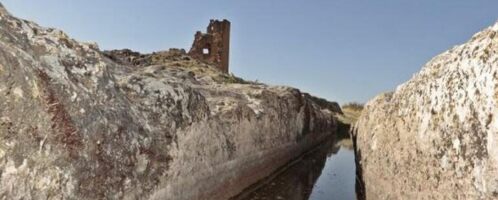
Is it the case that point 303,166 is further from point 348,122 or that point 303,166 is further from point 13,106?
point 348,122

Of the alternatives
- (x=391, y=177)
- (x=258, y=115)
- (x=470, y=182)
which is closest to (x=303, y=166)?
(x=258, y=115)

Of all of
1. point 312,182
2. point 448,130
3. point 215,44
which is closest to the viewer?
point 448,130

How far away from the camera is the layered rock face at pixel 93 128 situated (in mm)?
4371

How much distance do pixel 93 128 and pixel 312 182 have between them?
8301mm

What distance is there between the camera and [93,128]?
203 inches

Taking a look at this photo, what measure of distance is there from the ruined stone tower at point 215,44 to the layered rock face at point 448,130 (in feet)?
107

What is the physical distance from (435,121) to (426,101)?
572mm

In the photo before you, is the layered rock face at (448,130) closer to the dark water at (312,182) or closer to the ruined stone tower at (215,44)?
the dark water at (312,182)

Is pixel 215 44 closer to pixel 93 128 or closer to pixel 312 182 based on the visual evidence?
pixel 312 182

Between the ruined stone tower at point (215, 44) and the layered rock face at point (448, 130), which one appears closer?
the layered rock face at point (448, 130)

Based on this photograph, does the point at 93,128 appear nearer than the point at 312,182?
Yes

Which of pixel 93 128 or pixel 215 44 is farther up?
pixel 215 44

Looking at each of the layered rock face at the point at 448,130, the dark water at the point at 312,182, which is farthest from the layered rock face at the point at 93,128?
the layered rock face at the point at 448,130

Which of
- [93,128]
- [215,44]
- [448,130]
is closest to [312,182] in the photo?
[448,130]
